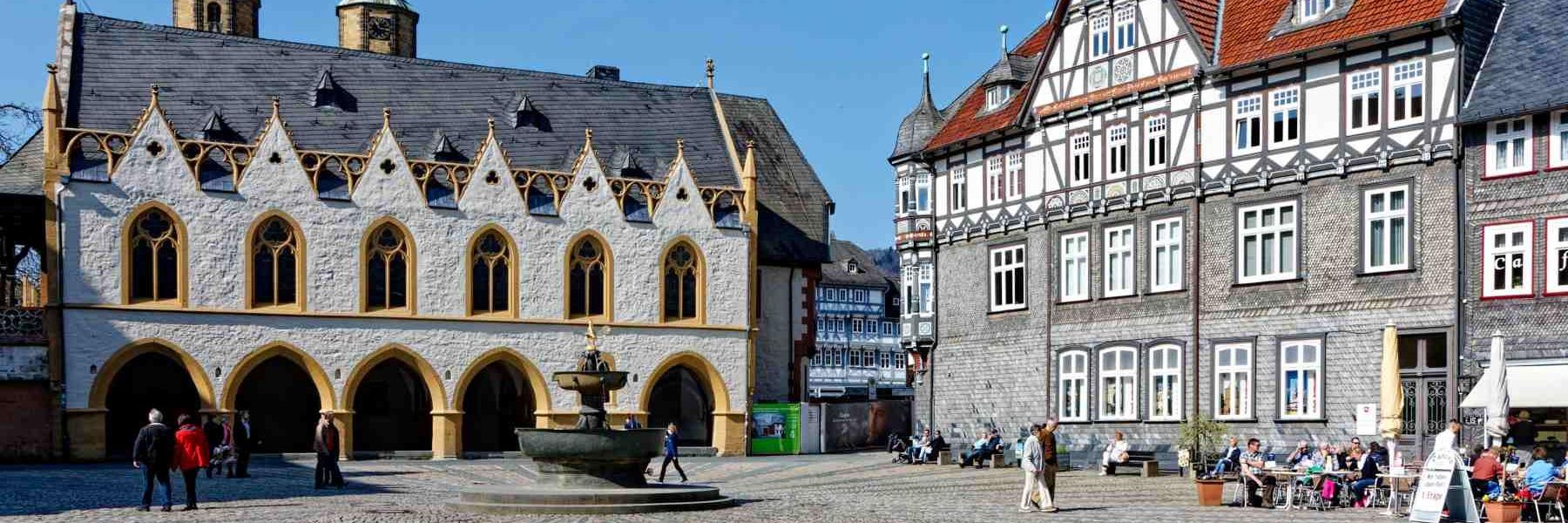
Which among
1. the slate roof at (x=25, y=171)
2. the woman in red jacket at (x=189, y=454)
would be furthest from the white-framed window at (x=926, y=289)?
the woman in red jacket at (x=189, y=454)

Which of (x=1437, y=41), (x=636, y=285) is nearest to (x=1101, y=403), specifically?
(x=1437, y=41)

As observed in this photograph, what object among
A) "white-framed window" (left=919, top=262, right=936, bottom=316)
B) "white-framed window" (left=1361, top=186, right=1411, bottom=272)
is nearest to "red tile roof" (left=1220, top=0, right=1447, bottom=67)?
"white-framed window" (left=1361, top=186, right=1411, bottom=272)

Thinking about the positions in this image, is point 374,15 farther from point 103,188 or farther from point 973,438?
point 973,438

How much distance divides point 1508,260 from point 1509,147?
187 cm

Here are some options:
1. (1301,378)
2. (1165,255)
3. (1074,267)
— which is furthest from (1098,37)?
(1301,378)

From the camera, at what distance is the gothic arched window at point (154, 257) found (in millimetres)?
43781

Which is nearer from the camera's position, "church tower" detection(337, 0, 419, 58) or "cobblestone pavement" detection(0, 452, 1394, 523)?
"cobblestone pavement" detection(0, 452, 1394, 523)

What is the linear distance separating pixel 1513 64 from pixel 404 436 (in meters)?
30.6

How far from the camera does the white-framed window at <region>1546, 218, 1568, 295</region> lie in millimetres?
30031

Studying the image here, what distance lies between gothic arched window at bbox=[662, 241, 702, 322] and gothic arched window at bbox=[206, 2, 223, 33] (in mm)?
24668

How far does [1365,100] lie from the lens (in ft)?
109

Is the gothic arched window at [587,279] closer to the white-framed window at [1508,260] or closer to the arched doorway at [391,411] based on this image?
the arched doorway at [391,411]

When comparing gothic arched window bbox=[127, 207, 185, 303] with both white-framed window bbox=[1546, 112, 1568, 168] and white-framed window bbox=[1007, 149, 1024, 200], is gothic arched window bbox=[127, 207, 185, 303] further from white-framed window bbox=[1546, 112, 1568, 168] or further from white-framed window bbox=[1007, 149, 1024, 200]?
white-framed window bbox=[1546, 112, 1568, 168]

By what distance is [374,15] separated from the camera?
70.6 metres
